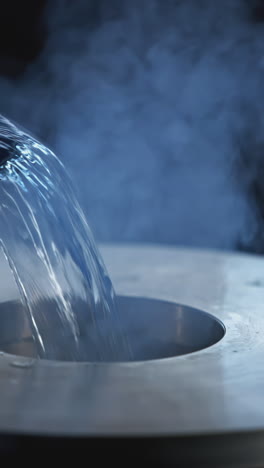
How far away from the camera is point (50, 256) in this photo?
53.1 inches

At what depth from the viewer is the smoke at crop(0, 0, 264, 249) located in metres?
2.58

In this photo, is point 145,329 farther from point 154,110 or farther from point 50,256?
point 154,110

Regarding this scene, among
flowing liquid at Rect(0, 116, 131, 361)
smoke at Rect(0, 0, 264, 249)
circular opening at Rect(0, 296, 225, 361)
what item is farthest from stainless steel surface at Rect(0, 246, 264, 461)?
smoke at Rect(0, 0, 264, 249)

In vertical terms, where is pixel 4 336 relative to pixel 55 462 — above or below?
below

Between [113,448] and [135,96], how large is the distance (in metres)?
2.27

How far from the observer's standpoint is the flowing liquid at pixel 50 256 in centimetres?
128

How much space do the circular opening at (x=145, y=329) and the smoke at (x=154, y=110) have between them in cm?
133

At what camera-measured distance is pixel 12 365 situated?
3.14ft

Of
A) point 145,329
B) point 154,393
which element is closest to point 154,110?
point 145,329

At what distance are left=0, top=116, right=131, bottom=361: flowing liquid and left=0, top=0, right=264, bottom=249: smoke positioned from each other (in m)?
1.41

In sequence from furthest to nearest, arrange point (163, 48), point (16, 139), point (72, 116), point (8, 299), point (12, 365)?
point (72, 116) < point (163, 48) < point (8, 299) < point (16, 139) < point (12, 365)

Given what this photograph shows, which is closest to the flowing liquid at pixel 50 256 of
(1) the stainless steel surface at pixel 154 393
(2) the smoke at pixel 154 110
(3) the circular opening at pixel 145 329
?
(3) the circular opening at pixel 145 329

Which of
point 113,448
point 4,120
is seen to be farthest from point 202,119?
point 113,448

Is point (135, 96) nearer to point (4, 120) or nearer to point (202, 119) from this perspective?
point (202, 119)
